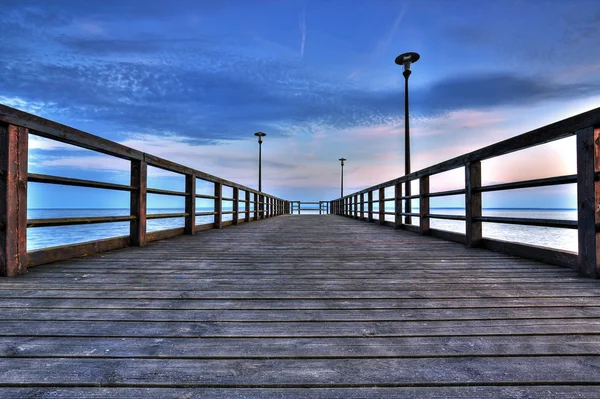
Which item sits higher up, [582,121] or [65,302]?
[582,121]

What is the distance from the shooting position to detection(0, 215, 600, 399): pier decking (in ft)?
3.03

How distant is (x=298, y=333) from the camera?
1276 millimetres

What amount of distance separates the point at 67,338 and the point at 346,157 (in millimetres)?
25481

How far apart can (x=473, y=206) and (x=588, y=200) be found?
1469 millimetres

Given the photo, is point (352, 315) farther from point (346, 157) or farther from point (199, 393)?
point (346, 157)

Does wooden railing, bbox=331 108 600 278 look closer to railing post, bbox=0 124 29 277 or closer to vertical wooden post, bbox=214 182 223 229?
railing post, bbox=0 124 29 277

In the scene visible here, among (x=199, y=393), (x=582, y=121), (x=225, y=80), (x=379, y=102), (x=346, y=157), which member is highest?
(x=225, y=80)

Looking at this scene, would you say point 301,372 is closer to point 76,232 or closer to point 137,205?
point 137,205

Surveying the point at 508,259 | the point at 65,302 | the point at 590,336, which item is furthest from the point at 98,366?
the point at 508,259

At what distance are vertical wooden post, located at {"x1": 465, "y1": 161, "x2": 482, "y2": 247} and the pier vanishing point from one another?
47 centimetres

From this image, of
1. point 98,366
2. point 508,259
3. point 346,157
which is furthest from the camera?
point 346,157

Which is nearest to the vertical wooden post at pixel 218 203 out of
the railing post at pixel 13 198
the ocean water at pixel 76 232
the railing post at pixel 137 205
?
the railing post at pixel 137 205

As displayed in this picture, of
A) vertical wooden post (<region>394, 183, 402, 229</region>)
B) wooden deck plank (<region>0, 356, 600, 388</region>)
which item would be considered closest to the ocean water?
wooden deck plank (<region>0, 356, 600, 388</region>)

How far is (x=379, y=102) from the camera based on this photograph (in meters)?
21.8
